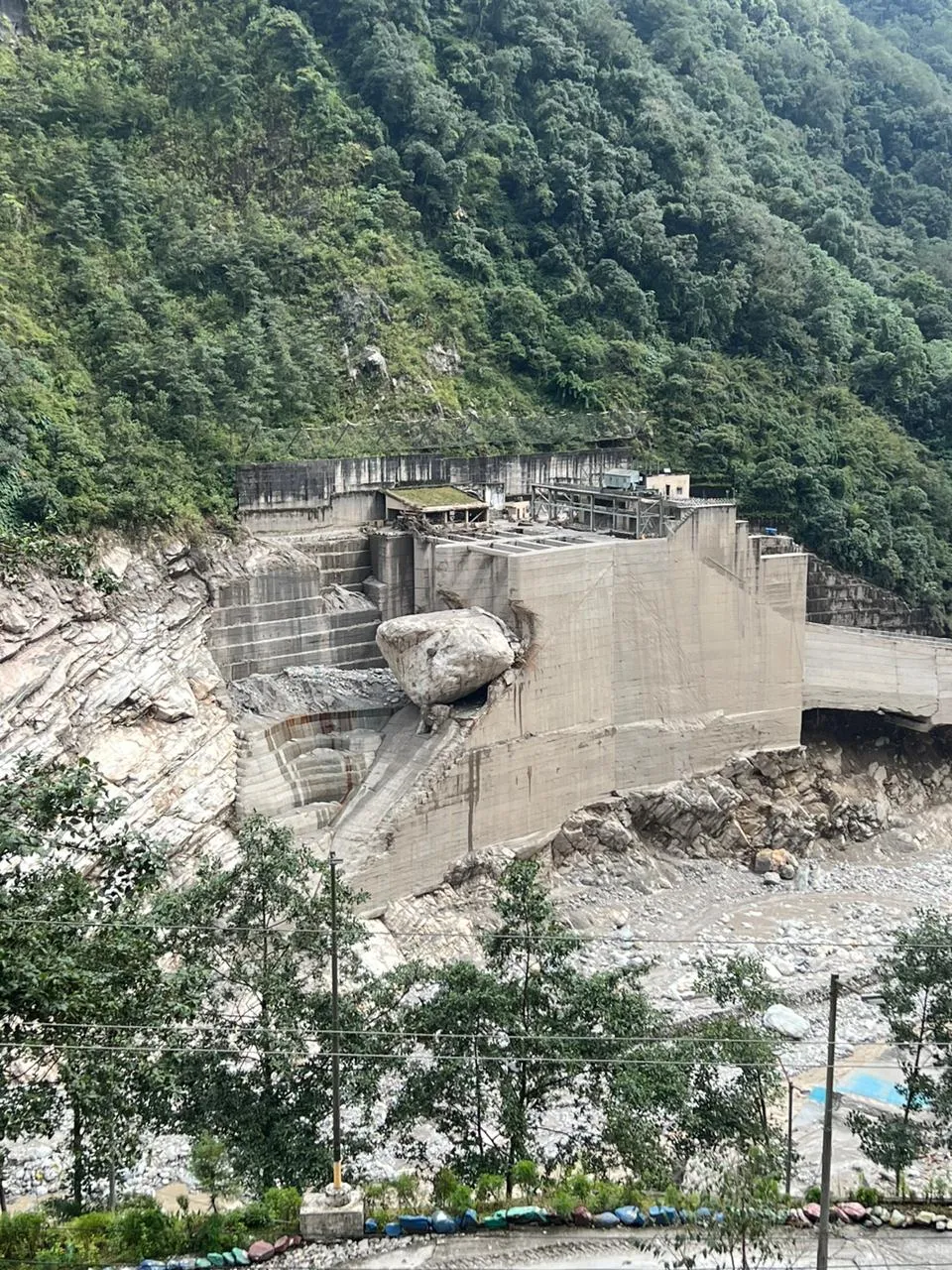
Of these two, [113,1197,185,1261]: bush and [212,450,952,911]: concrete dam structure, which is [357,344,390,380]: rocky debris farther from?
[113,1197,185,1261]: bush

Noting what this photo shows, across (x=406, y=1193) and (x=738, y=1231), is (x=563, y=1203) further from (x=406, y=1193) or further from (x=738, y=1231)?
(x=738, y=1231)

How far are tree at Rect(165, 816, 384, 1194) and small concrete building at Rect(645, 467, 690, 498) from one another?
22162 mm

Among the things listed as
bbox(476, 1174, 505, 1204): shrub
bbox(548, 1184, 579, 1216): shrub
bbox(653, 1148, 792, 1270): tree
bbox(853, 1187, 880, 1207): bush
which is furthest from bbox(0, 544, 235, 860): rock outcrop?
bbox(853, 1187, 880, 1207): bush

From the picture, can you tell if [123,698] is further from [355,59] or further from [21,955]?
[355,59]

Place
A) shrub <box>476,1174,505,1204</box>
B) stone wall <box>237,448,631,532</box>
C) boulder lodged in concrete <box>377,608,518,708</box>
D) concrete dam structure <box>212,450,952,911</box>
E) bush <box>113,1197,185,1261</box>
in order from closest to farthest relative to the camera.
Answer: bush <box>113,1197,185,1261</box> → shrub <box>476,1174,505,1204</box> → concrete dam structure <box>212,450,952,911</box> → boulder lodged in concrete <box>377,608,518,708</box> → stone wall <box>237,448,631,532</box>

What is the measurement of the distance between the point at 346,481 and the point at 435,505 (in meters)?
2.29

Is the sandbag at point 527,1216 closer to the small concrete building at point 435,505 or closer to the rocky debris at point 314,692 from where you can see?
the rocky debris at point 314,692

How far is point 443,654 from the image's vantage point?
25.3 metres

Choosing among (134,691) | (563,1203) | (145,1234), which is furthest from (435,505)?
(145,1234)

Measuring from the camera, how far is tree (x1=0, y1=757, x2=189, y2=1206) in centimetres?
1206

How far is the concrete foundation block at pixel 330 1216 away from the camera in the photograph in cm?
1231

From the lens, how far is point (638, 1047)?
48.1ft

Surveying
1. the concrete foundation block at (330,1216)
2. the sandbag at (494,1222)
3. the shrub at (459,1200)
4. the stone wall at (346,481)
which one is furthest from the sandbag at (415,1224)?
the stone wall at (346,481)

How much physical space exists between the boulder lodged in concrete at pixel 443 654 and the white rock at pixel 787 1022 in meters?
8.78
